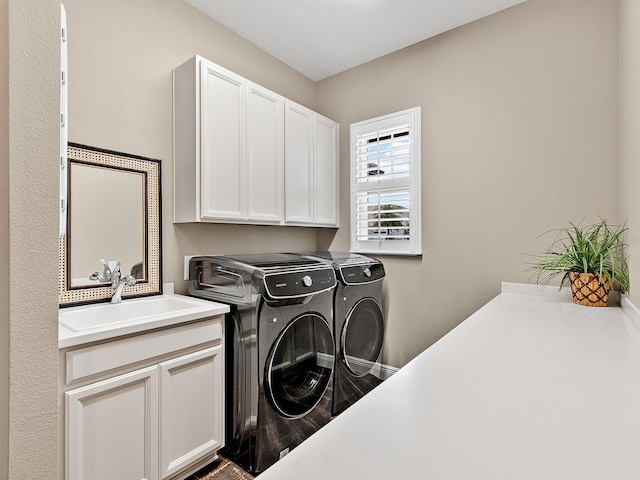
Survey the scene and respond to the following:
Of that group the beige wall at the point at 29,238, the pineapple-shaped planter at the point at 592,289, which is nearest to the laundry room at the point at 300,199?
the beige wall at the point at 29,238


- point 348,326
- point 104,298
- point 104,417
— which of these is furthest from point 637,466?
point 104,298

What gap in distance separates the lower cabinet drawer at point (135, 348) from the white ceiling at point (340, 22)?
2.07m

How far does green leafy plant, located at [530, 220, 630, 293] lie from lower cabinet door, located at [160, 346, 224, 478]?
193 centimetres

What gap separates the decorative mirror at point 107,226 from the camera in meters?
1.71

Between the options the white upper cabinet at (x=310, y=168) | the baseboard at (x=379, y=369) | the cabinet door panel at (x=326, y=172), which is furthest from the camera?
the cabinet door panel at (x=326, y=172)

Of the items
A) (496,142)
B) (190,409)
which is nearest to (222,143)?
(190,409)

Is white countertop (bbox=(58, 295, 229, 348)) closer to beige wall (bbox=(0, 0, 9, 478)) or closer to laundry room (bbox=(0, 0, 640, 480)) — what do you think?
laundry room (bbox=(0, 0, 640, 480))

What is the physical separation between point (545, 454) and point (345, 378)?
1916 mm

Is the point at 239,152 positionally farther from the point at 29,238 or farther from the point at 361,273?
the point at 29,238

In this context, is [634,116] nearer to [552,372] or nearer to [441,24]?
[552,372]

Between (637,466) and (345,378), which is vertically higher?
(637,466)

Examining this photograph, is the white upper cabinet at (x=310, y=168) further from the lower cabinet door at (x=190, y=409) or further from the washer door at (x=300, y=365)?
the lower cabinet door at (x=190, y=409)

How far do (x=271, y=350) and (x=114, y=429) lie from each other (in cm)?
73

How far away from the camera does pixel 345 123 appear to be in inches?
121
